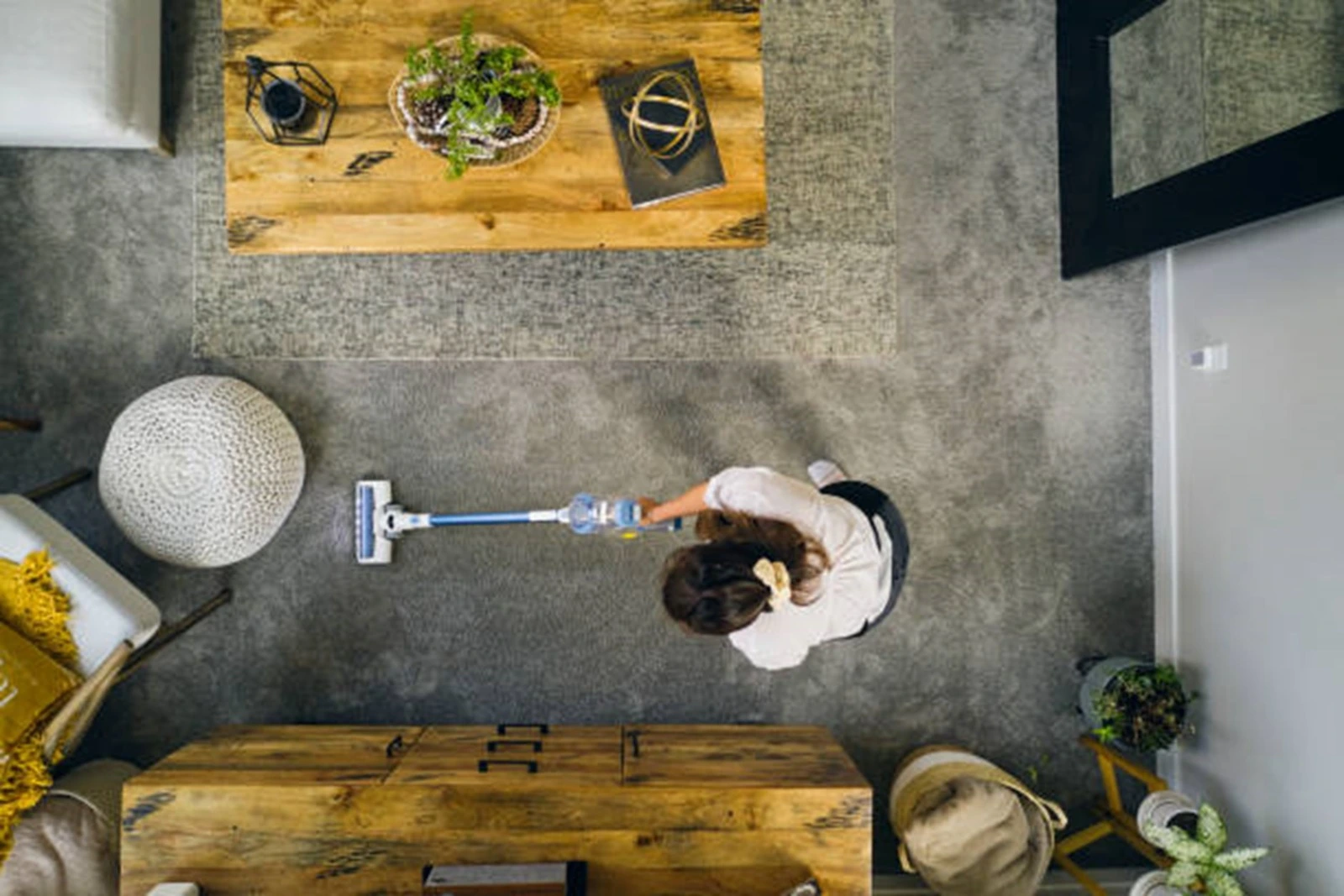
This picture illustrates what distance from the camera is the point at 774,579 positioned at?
1.61 metres

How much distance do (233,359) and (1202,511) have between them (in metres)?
2.81

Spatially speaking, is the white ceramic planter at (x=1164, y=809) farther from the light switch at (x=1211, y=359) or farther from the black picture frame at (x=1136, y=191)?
the black picture frame at (x=1136, y=191)

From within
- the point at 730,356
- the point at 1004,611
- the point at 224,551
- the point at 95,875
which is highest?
the point at 730,356

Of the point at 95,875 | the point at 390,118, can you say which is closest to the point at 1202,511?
the point at 390,118

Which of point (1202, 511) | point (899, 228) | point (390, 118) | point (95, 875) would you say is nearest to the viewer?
point (390, 118)

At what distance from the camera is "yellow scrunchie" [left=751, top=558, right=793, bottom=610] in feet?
5.26

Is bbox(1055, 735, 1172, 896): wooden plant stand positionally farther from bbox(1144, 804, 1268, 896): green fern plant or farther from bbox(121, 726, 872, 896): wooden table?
bbox(121, 726, 872, 896): wooden table

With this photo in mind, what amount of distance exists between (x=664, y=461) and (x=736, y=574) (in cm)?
90

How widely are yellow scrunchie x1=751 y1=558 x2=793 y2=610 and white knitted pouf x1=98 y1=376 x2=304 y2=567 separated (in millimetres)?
1323

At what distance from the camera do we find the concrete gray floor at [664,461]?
2.44m

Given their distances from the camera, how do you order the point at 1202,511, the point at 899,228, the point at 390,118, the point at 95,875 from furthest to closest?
1. the point at 899,228
2. the point at 1202,511
3. the point at 95,875
4. the point at 390,118

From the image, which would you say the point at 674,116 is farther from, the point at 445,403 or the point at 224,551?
the point at 224,551

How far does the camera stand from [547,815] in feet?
6.41

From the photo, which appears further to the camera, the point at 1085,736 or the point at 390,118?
the point at 1085,736
